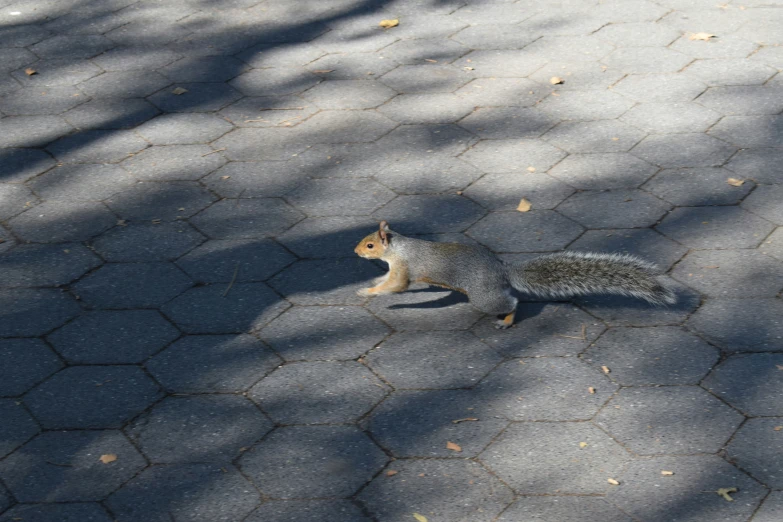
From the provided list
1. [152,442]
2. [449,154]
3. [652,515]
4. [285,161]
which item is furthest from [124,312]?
[652,515]

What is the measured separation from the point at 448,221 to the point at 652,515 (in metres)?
2.09

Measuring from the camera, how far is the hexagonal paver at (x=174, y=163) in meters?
5.57

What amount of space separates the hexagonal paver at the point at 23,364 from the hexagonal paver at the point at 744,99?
160 inches

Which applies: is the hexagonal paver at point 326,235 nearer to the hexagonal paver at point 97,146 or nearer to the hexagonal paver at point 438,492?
the hexagonal paver at point 97,146

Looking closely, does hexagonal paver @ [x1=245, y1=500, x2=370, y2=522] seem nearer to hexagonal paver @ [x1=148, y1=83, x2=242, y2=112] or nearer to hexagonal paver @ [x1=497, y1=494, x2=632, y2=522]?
hexagonal paver @ [x1=497, y1=494, x2=632, y2=522]

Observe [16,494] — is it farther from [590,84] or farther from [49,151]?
[590,84]

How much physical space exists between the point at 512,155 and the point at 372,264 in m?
1.26

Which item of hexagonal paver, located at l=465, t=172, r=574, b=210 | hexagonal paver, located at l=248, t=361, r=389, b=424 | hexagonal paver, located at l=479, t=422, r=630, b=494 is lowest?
hexagonal paver, located at l=479, t=422, r=630, b=494

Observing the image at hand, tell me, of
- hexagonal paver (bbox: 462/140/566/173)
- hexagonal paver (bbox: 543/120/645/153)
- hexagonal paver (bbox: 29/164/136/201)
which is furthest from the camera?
hexagonal paver (bbox: 543/120/645/153)

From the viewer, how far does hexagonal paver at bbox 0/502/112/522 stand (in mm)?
3445

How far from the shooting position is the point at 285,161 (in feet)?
18.6

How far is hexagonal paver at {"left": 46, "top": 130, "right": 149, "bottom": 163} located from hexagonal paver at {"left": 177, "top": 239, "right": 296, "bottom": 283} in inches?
46.6

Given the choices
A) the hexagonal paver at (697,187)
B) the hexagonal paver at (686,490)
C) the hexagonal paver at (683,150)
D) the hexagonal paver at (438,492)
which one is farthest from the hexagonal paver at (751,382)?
the hexagonal paver at (683,150)

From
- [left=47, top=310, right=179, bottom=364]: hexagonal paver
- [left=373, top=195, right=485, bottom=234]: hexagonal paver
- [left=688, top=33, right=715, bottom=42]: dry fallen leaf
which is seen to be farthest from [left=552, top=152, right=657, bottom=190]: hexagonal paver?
[left=47, top=310, right=179, bottom=364]: hexagonal paver
